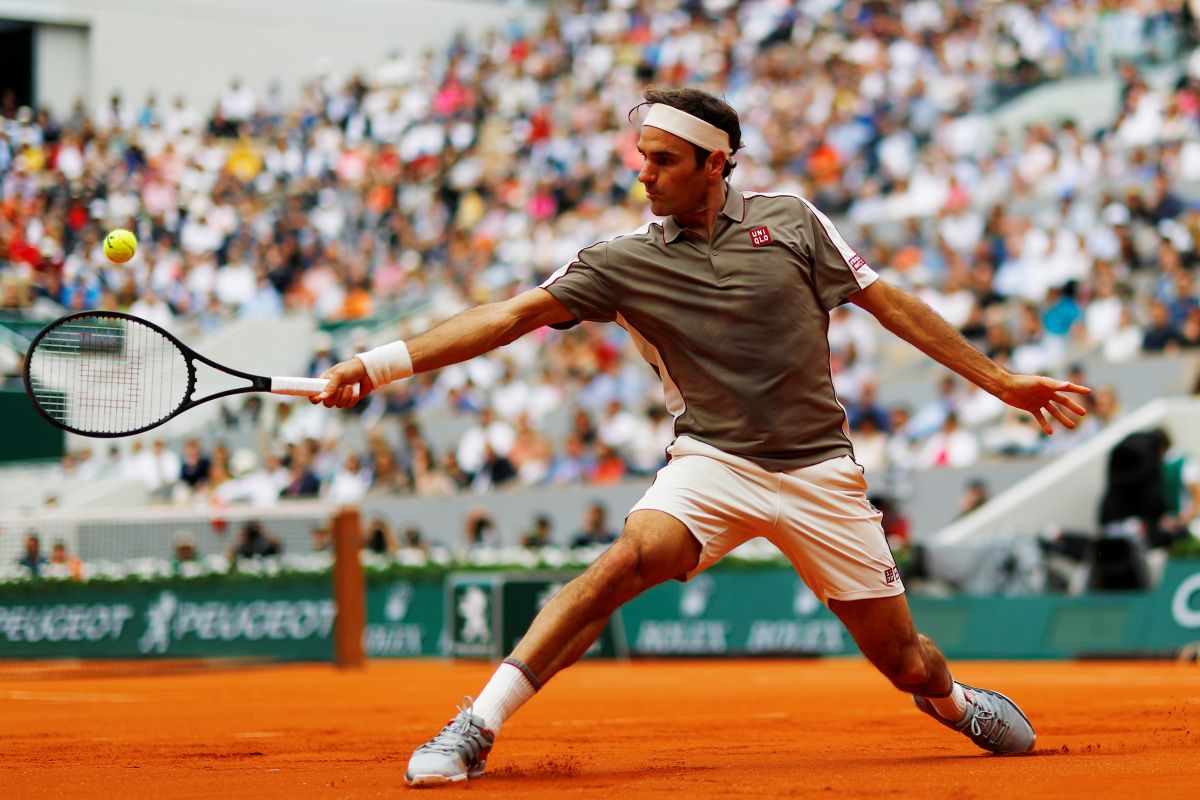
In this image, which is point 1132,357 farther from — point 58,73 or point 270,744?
point 58,73

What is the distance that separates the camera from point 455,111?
31.8 metres

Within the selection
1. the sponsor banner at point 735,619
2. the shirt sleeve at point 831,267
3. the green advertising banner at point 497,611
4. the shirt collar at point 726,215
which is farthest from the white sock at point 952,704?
the sponsor banner at point 735,619

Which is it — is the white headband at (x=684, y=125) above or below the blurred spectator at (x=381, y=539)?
above

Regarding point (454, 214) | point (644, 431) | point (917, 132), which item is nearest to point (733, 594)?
point (644, 431)

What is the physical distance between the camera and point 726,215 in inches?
239

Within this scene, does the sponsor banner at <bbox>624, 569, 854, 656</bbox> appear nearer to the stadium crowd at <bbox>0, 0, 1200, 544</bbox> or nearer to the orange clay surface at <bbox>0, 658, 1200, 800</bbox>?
the stadium crowd at <bbox>0, 0, 1200, 544</bbox>

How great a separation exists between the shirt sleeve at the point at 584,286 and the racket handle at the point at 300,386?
2.58ft

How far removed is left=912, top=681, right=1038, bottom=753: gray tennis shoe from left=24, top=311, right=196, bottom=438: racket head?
2743 millimetres

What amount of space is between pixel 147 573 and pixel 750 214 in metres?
12.6

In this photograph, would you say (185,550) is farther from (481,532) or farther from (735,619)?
(735,619)

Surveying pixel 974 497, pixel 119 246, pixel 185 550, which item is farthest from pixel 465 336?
pixel 185 550

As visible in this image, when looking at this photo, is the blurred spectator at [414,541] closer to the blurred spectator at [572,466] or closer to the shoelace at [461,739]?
the blurred spectator at [572,466]

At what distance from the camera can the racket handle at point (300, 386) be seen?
5.48 meters

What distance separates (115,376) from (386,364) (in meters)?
1.32
